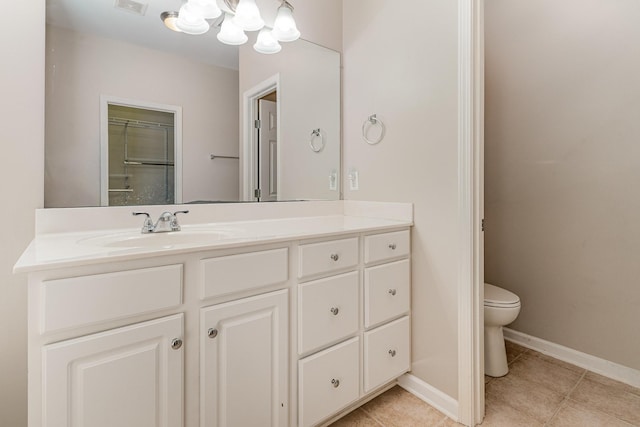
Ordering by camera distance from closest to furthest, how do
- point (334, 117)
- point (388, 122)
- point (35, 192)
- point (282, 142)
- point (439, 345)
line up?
point (35, 192) < point (439, 345) < point (388, 122) < point (282, 142) < point (334, 117)

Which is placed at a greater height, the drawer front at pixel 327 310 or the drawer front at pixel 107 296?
the drawer front at pixel 107 296

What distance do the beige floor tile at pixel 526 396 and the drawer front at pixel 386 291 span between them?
66 centimetres

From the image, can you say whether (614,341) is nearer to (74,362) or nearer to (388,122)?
(388,122)

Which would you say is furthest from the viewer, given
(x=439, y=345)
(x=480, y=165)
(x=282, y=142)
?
(x=282, y=142)

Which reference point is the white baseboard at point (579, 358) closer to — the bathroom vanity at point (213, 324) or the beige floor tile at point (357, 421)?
the bathroom vanity at point (213, 324)

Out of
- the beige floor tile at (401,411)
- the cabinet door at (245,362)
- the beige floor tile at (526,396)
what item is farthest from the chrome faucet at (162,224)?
the beige floor tile at (526,396)

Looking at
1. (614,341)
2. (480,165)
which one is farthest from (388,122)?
(614,341)

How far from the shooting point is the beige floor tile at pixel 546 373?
1671mm

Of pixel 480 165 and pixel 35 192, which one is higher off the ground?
pixel 480 165

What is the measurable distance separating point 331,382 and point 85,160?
1.35 m

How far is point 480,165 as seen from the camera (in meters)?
1.37

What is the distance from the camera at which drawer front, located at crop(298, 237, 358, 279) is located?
1198mm

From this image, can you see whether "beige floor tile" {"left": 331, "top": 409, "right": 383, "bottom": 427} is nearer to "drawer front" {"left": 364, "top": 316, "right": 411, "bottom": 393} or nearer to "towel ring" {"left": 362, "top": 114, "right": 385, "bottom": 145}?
"drawer front" {"left": 364, "top": 316, "right": 411, "bottom": 393}

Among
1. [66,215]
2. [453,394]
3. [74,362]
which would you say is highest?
[66,215]
